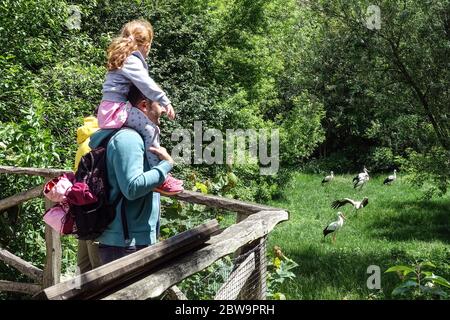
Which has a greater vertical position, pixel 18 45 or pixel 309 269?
pixel 18 45

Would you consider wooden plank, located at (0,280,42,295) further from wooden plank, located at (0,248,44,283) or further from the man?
the man

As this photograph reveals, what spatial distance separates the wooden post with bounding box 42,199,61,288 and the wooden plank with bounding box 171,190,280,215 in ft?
4.39

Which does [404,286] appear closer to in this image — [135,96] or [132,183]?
[132,183]

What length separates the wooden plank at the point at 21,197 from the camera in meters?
4.50

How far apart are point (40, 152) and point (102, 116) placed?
2.78 m

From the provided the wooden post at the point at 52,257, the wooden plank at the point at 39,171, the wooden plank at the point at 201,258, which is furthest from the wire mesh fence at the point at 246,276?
the wooden post at the point at 52,257

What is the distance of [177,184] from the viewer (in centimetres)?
293

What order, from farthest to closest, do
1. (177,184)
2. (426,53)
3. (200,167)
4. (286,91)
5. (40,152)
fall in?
(286,91)
(200,167)
(426,53)
(40,152)
(177,184)

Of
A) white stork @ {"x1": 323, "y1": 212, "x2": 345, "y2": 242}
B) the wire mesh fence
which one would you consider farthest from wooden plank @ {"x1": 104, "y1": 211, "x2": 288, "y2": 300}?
white stork @ {"x1": 323, "y1": 212, "x2": 345, "y2": 242}

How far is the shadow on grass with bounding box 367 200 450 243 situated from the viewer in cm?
1272

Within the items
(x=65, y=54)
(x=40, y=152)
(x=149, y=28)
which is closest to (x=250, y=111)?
(x=65, y=54)

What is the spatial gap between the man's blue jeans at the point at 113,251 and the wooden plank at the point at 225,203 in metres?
0.71

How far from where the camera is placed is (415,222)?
14.2 metres

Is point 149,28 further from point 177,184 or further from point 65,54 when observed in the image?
point 65,54
